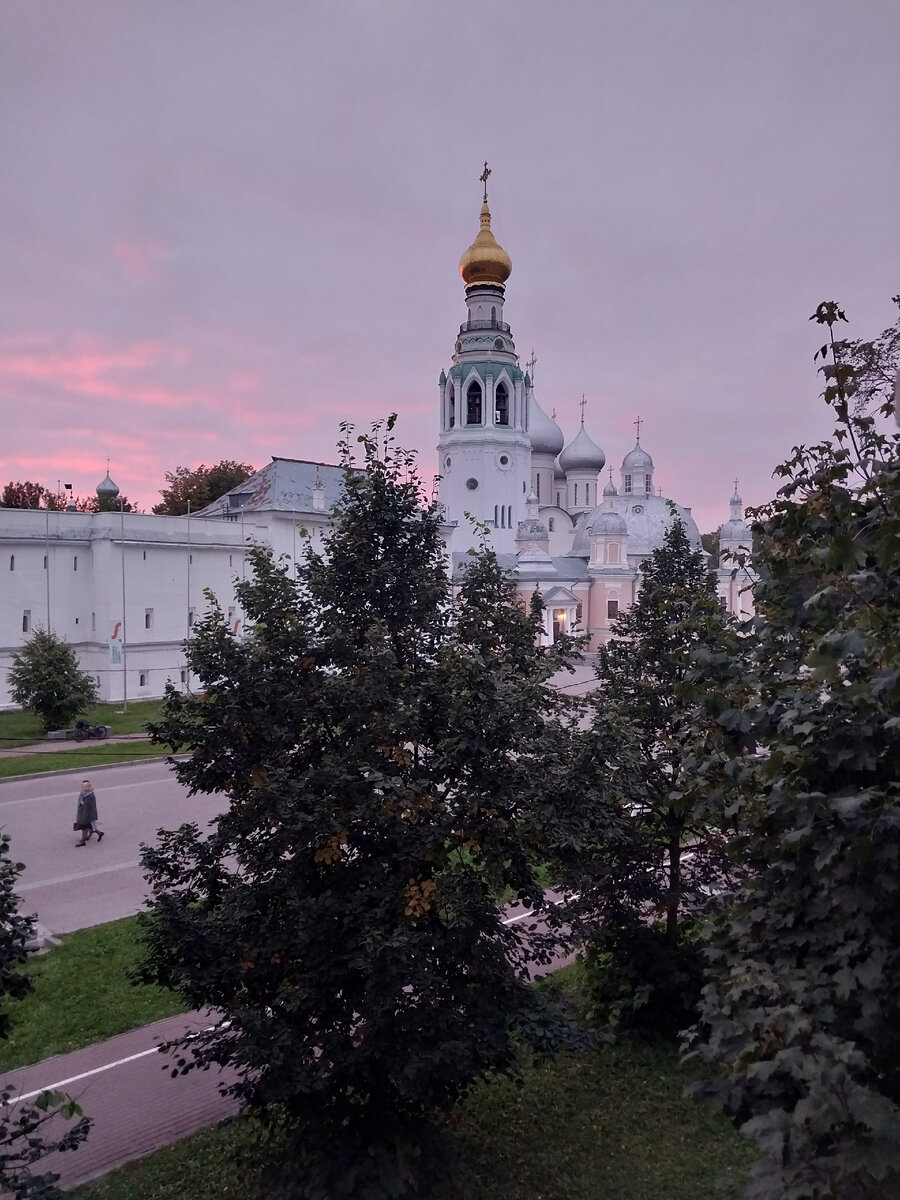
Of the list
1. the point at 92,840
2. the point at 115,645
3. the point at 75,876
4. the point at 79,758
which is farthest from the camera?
the point at 115,645

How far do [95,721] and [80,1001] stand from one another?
20.0m

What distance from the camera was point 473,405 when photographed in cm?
5112

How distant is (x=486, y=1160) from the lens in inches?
301

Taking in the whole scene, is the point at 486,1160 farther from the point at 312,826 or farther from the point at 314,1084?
the point at 312,826

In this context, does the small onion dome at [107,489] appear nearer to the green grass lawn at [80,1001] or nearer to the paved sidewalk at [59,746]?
the paved sidewalk at [59,746]

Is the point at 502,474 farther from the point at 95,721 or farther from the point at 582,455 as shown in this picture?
the point at 95,721

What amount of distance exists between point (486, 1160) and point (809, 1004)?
542 cm

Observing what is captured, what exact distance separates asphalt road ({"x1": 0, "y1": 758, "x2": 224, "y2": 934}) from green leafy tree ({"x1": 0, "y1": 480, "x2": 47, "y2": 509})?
4055cm

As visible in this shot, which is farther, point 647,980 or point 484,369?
point 484,369

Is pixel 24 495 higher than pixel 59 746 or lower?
higher

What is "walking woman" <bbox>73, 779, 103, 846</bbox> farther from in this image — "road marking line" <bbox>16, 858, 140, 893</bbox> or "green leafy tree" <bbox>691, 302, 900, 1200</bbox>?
"green leafy tree" <bbox>691, 302, 900, 1200</bbox>

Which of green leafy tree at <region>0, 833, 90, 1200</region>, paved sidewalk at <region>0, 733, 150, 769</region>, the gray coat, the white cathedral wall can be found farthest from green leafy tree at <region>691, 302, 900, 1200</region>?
the white cathedral wall

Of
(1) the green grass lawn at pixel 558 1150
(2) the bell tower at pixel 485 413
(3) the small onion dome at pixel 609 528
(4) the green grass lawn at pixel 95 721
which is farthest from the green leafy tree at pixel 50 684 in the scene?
(3) the small onion dome at pixel 609 528

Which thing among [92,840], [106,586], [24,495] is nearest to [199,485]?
[24,495]
